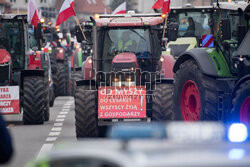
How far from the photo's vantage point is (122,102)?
13664 mm

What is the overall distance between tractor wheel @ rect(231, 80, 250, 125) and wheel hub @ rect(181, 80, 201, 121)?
1.92 m

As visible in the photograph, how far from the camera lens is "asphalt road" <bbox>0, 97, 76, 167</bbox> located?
12297 millimetres

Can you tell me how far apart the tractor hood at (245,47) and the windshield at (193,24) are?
11942 mm

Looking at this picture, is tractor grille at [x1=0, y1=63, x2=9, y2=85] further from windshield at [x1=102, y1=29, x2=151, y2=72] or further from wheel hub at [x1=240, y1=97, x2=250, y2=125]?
wheel hub at [x1=240, y1=97, x2=250, y2=125]

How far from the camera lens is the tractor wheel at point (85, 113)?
43.0ft

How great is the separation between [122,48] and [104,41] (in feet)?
1.19

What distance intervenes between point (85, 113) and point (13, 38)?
6.07m

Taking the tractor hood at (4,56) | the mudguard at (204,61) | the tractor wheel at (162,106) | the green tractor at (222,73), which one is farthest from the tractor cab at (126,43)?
the tractor hood at (4,56)

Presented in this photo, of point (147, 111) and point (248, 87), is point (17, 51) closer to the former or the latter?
point (147, 111)

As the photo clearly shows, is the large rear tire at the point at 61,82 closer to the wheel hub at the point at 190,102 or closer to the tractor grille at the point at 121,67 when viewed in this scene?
the tractor grille at the point at 121,67

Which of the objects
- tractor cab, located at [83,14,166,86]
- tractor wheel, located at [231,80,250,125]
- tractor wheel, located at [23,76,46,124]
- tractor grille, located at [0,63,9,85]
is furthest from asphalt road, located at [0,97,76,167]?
tractor wheel, located at [231,80,250,125]

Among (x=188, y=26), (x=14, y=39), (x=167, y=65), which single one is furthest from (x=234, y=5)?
(x=188, y=26)

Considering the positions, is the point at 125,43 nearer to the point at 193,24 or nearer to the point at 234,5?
the point at 234,5

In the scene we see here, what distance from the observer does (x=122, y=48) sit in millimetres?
14602
